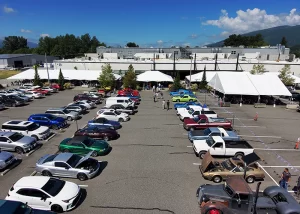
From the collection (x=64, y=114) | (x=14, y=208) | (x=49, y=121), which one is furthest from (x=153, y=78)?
(x=14, y=208)

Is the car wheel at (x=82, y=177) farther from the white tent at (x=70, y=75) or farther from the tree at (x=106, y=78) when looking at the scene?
the white tent at (x=70, y=75)

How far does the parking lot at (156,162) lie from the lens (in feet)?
36.8

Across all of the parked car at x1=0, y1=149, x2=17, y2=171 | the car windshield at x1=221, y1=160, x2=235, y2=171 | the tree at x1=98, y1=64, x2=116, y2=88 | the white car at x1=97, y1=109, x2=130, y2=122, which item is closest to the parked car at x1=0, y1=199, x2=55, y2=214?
the parked car at x1=0, y1=149, x2=17, y2=171

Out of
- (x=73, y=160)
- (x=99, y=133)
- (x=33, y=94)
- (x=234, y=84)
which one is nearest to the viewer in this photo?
(x=73, y=160)

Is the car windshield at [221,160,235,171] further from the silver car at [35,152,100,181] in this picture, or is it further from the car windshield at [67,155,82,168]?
the car windshield at [67,155,82,168]

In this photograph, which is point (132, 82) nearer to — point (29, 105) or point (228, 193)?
point (29, 105)

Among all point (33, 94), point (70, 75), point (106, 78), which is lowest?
point (33, 94)

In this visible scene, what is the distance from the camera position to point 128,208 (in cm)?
1070

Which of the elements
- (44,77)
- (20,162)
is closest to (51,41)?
(44,77)

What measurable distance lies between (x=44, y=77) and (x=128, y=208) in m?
45.4

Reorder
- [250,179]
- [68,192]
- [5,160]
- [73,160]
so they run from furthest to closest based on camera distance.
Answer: [5,160], [73,160], [250,179], [68,192]

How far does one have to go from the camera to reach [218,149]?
16.0m

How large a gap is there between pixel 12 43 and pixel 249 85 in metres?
160

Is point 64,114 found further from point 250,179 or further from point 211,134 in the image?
point 250,179
